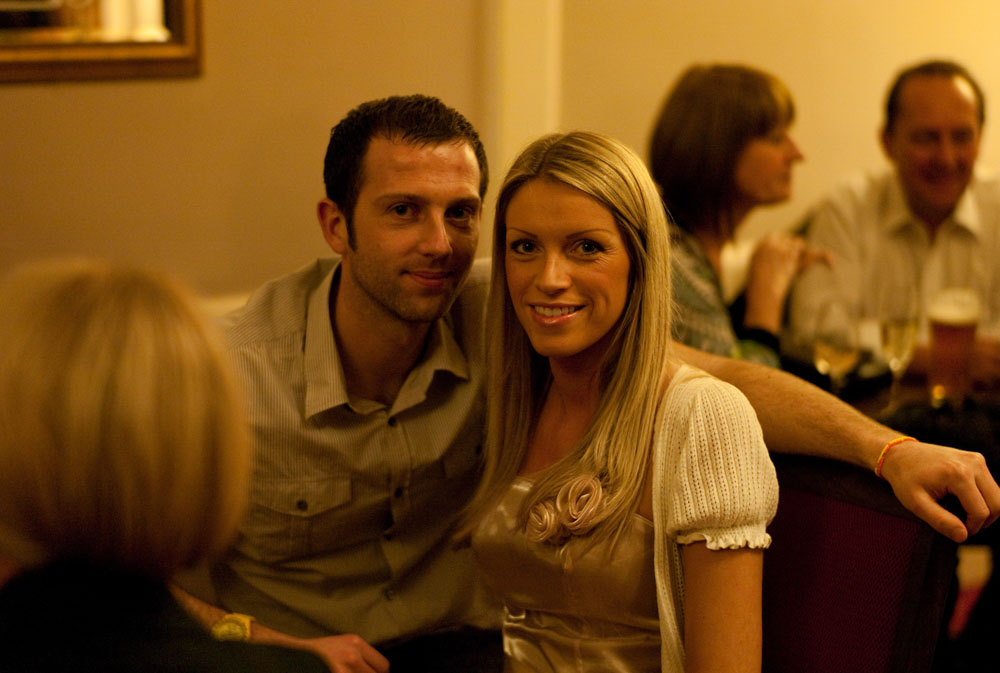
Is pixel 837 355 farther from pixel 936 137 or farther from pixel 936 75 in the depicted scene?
pixel 936 75

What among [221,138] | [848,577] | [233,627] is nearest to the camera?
[848,577]

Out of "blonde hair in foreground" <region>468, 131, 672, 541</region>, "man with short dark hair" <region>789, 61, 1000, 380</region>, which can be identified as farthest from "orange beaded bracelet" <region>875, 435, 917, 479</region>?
"man with short dark hair" <region>789, 61, 1000, 380</region>

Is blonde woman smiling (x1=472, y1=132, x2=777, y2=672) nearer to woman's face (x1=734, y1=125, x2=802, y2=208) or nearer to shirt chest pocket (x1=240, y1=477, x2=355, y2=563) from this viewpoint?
shirt chest pocket (x1=240, y1=477, x2=355, y2=563)

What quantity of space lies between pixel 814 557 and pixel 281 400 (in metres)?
0.87

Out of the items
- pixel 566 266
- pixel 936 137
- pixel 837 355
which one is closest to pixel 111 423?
pixel 566 266

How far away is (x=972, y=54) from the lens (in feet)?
12.6

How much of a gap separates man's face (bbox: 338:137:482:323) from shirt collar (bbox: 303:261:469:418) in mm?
103

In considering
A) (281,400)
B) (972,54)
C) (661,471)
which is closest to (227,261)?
(281,400)

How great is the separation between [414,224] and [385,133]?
16 centimetres

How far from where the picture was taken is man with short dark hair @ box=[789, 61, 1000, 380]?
3.05 metres

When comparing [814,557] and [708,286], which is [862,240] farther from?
[814,557]

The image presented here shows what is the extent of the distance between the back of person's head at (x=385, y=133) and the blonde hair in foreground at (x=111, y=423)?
33.4 inches

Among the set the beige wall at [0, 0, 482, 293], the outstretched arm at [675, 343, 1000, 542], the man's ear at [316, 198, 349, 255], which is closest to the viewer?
the outstretched arm at [675, 343, 1000, 542]

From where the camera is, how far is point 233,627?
1.53 metres
